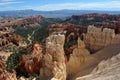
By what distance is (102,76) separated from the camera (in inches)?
718

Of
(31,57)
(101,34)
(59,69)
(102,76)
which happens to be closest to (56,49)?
(59,69)

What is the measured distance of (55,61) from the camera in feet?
72.7

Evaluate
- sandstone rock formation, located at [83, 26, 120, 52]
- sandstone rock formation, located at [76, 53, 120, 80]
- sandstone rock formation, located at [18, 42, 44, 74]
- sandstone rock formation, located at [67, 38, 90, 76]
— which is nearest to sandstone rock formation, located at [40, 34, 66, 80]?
sandstone rock formation, located at [76, 53, 120, 80]

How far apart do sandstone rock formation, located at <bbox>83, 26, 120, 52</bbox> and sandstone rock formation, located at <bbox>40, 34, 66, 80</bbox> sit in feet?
19.5

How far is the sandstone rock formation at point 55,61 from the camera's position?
2187 cm

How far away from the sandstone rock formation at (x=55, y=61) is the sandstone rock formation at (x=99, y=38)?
595 centimetres

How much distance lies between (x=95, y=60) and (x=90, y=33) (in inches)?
166

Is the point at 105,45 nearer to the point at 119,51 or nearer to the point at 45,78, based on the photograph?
the point at 119,51

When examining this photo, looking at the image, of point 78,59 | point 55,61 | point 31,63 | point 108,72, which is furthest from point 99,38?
point 31,63

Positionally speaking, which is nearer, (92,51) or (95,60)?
(95,60)

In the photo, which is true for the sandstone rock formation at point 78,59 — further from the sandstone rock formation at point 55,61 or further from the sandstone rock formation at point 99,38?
the sandstone rock formation at point 55,61

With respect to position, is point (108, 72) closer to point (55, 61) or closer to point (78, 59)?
point (55, 61)

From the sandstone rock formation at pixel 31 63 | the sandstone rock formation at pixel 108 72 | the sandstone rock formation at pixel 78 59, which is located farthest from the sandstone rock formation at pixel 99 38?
the sandstone rock formation at pixel 31 63

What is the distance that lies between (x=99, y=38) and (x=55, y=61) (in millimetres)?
7057
